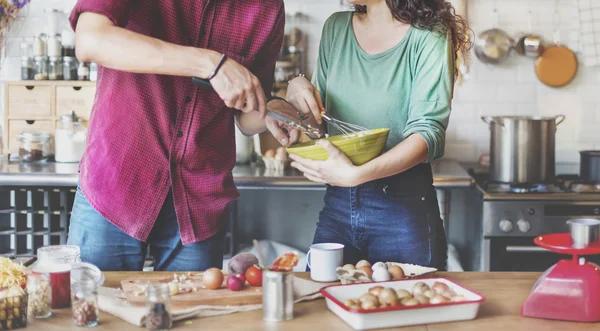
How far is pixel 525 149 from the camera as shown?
432 centimetres

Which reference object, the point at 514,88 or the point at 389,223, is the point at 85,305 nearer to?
the point at 389,223

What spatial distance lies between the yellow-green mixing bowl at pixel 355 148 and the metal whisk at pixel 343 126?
25 cm

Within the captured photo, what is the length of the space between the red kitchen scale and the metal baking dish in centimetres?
16

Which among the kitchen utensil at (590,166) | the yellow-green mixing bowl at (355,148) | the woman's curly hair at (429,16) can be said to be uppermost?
the woman's curly hair at (429,16)

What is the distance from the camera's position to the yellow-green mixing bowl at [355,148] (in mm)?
2285

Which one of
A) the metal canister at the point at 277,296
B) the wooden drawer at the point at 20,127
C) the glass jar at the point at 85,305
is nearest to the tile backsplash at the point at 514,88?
the wooden drawer at the point at 20,127

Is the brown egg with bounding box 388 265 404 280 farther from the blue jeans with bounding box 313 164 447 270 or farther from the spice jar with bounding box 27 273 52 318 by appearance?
the spice jar with bounding box 27 273 52 318

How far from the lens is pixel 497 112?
5.05 metres

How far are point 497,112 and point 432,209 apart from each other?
2565 mm

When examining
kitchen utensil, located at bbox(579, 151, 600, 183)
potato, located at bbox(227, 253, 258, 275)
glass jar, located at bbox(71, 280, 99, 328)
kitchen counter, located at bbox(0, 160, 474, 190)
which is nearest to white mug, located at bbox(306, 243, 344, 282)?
potato, located at bbox(227, 253, 258, 275)

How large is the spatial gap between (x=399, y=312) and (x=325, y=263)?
0.39 m

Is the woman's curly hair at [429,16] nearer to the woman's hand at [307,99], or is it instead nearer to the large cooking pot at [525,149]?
the woman's hand at [307,99]

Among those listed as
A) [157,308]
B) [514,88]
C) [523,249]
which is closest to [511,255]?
[523,249]

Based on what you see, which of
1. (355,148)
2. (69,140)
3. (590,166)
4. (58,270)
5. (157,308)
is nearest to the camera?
(157,308)
